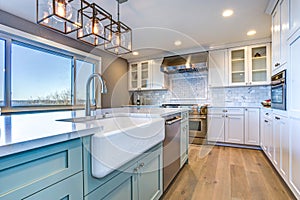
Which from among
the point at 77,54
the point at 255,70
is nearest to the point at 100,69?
the point at 77,54

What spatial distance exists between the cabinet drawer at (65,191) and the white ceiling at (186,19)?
7.26ft

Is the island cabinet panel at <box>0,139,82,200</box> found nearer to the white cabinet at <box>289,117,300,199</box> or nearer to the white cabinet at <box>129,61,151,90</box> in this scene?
the white cabinet at <box>289,117,300,199</box>

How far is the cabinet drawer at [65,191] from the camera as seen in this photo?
0.62 m

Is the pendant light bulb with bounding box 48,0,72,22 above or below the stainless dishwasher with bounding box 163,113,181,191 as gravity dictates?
above

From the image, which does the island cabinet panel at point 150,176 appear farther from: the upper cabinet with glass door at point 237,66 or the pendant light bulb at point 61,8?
the upper cabinet with glass door at point 237,66

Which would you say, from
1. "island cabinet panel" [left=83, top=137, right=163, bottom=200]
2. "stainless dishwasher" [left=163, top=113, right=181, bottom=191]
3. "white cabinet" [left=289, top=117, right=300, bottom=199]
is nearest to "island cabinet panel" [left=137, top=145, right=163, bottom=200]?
"island cabinet panel" [left=83, top=137, right=163, bottom=200]

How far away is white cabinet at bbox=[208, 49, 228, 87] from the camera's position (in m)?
3.87

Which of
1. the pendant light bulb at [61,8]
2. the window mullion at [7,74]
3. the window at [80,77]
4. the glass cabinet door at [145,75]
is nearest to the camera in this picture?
the pendant light bulb at [61,8]

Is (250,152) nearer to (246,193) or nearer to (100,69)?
(246,193)

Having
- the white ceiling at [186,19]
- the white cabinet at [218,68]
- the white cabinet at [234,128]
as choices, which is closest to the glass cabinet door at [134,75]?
the white ceiling at [186,19]

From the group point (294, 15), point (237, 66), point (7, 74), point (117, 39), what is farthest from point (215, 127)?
point (7, 74)

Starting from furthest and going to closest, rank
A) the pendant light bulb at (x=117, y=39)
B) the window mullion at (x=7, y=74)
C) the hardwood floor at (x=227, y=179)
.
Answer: the window mullion at (x=7, y=74), the pendant light bulb at (x=117, y=39), the hardwood floor at (x=227, y=179)

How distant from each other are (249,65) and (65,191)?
13.2 feet

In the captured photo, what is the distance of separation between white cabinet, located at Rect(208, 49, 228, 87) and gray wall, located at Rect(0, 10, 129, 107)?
2.46 metres
